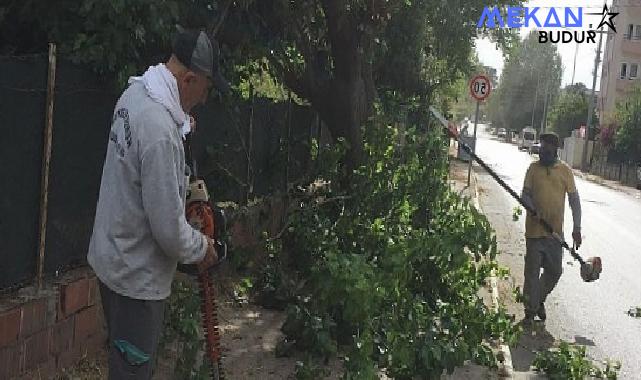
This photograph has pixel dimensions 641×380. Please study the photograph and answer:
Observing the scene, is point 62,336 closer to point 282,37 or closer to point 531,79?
point 282,37

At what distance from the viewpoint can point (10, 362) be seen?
12.5ft

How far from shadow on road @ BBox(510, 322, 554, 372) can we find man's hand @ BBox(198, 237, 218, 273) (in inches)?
151

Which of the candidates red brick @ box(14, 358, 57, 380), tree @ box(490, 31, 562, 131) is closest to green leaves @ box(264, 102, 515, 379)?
red brick @ box(14, 358, 57, 380)

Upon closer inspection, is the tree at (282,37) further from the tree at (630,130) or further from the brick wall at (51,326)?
the tree at (630,130)

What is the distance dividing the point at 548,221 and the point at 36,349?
5.23 meters

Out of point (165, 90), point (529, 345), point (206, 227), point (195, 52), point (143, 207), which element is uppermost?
point (195, 52)

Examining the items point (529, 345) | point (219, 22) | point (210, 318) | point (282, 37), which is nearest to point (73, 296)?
point (210, 318)

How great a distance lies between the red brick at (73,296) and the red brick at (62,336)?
5cm

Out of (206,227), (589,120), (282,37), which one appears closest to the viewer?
(206,227)

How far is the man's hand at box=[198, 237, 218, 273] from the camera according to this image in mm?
2941

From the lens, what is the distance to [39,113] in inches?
167

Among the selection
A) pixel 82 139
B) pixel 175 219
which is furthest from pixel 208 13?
pixel 175 219

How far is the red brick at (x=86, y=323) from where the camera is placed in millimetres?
4434

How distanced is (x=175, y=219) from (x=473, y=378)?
3383 mm
